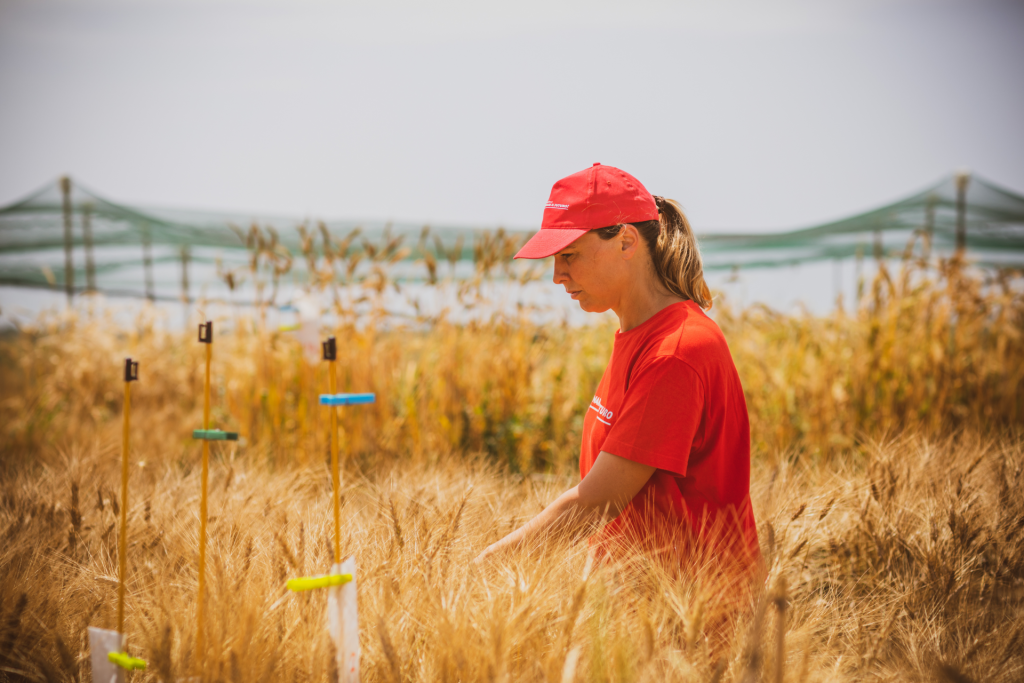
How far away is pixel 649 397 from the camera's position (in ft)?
4.41

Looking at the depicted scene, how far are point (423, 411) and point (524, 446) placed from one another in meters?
0.62

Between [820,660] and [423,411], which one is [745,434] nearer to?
[820,660]

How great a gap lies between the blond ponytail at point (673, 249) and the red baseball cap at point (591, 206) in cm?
4

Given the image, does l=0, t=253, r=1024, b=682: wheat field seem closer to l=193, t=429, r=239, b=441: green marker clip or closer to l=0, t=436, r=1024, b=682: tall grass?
l=0, t=436, r=1024, b=682: tall grass

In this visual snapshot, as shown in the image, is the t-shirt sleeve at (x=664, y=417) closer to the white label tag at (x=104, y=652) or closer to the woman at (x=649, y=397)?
the woman at (x=649, y=397)

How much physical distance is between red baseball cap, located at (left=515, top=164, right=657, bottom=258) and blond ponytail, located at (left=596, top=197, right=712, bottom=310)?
0.04 m

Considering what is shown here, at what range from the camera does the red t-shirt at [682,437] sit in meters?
1.34

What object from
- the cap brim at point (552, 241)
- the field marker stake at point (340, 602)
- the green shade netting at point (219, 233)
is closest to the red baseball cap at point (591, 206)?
the cap brim at point (552, 241)

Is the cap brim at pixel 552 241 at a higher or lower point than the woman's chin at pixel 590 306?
higher

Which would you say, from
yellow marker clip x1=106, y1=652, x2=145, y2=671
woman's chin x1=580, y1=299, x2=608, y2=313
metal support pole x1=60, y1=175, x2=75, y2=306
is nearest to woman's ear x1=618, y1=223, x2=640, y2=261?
woman's chin x1=580, y1=299, x2=608, y2=313

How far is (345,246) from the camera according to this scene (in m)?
3.55

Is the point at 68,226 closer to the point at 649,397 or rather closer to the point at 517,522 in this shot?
the point at 517,522

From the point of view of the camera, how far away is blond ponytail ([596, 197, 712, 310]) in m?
1.59

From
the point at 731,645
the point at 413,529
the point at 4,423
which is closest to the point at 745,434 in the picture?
the point at 731,645
